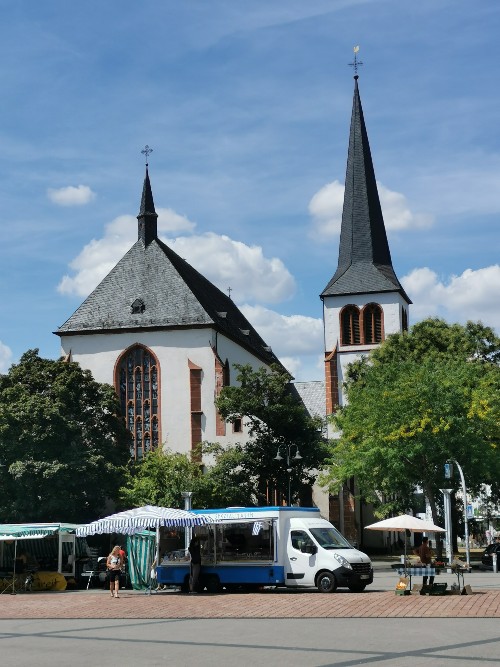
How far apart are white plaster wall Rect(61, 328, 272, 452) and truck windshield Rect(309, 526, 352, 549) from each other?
30288 millimetres

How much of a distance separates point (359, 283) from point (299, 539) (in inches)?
1871

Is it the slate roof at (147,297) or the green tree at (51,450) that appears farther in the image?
the slate roof at (147,297)

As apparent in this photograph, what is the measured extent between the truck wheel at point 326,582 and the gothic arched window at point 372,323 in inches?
1858

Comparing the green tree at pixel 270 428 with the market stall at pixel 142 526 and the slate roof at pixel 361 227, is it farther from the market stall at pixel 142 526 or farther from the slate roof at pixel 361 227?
the slate roof at pixel 361 227

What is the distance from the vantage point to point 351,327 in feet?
246

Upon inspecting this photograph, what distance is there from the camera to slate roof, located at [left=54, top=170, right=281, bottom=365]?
207 ft

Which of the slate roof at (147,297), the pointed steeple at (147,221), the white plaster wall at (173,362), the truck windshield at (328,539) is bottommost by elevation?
the truck windshield at (328,539)

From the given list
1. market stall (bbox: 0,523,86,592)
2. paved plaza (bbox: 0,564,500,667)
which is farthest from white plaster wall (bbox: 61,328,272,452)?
paved plaza (bbox: 0,564,500,667)

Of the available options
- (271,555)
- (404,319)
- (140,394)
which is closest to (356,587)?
(271,555)

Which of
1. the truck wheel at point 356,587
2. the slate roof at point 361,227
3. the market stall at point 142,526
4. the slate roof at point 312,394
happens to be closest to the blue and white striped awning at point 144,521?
the market stall at point 142,526

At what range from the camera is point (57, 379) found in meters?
53.9

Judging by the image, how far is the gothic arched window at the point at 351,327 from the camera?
75125mm

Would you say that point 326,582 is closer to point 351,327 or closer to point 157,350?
point 157,350

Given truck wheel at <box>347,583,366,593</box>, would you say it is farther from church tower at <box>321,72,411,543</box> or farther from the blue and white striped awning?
church tower at <box>321,72,411,543</box>
